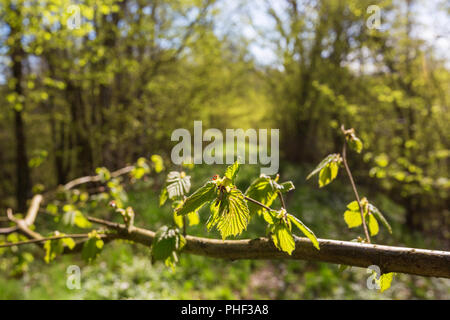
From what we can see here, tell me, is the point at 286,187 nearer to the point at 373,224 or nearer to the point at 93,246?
the point at 373,224

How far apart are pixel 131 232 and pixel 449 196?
22.3 ft

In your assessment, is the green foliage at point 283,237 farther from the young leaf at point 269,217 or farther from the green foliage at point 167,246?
the green foliage at point 167,246

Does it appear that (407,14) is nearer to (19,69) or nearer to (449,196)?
(449,196)

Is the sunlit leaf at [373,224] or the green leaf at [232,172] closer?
the green leaf at [232,172]

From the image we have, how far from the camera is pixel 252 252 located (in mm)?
949

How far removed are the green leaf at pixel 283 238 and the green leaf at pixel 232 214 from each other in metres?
0.12

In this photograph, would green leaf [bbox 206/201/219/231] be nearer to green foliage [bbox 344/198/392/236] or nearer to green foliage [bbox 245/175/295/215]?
green foliage [bbox 245/175/295/215]

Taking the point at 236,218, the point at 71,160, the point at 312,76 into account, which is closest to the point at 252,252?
the point at 236,218

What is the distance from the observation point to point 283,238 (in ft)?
2.68

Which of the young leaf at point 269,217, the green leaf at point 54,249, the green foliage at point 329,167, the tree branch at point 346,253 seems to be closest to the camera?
the tree branch at point 346,253

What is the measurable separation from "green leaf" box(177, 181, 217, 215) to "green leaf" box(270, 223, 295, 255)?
0.70ft

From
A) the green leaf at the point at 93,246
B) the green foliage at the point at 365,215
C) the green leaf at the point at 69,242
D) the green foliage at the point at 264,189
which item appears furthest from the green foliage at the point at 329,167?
the green leaf at the point at 69,242

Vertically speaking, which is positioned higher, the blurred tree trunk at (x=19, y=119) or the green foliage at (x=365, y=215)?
the blurred tree trunk at (x=19, y=119)

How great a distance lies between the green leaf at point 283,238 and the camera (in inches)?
31.9
